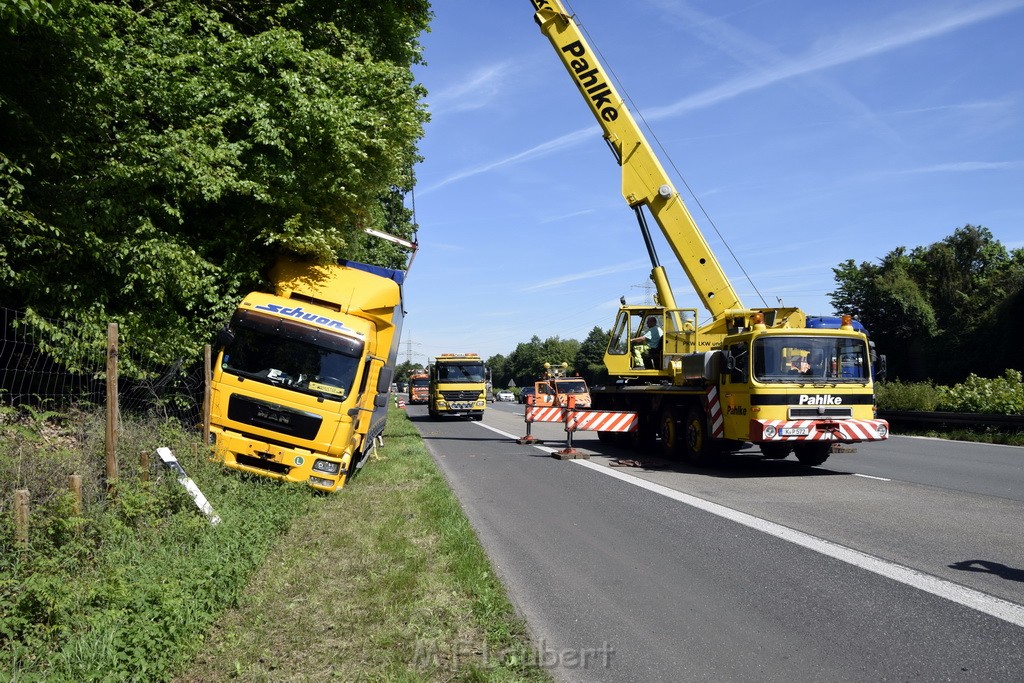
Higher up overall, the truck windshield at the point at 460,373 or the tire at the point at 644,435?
the truck windshield at the point at 460,373

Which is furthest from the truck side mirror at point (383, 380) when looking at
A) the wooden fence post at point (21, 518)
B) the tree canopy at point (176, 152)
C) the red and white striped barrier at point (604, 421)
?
the wooden fence post at point (21, 518)

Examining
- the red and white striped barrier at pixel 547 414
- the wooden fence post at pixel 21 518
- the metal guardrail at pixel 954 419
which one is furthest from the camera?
the metal guardrail at pixel 954 419

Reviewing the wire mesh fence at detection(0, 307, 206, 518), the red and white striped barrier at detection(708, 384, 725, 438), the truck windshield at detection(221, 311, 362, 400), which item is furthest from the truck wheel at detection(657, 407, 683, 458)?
the wire mesh fence at detection(0, 307, 206, 518)

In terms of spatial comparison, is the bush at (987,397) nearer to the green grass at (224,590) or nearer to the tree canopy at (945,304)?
the green grass at (224,590)

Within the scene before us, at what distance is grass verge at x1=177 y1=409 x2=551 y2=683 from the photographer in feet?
14.2

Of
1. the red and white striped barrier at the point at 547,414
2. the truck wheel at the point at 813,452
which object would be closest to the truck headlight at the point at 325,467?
the red and white striped barrier at the point at 547,414

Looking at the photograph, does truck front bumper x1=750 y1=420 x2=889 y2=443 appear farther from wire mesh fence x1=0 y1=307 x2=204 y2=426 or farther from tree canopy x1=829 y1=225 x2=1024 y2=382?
tree canopy x1=829 y1=225 x2=1024 y2=382

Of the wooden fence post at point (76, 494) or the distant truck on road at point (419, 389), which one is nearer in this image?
the wooden fence post at point (76, 494)

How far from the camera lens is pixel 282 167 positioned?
39.5 feet

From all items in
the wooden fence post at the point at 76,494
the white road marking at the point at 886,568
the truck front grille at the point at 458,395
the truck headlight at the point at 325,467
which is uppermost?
the truck front grille at the point at 458,395

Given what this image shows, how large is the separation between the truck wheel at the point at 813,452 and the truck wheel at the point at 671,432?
2.06 m

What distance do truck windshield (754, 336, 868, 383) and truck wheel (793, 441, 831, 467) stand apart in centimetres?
147

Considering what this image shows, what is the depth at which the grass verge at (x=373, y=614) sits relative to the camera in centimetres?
432

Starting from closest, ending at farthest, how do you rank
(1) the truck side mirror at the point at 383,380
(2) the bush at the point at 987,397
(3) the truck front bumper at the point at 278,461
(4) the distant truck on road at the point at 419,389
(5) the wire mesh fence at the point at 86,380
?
(5) the wire mesh fence at the point at 86,380, (3) the truck front bumper at the point at 278,461, (1) the truck side mirror at the point at 383,380, (2) the bush at the point at 987,397, (4) the distant truck on road at the point at 419,389
